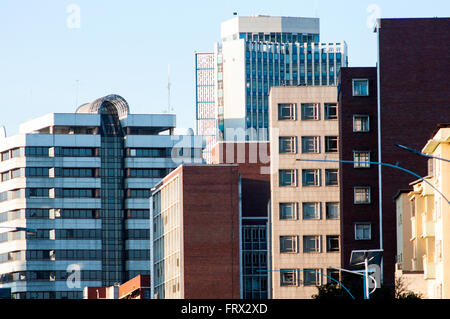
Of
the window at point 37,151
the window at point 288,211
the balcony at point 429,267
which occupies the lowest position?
the balcony at point 429,267

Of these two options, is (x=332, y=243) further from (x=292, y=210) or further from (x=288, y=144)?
(x=288, y=144)

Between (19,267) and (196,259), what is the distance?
6121 cm

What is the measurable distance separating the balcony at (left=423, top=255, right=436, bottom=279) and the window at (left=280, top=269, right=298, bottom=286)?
4958 centimetres

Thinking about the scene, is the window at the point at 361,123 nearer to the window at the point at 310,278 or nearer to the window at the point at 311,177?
the window at the point at 311,177

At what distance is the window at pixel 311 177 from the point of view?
12619cm

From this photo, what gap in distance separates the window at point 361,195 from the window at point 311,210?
40.3 feet

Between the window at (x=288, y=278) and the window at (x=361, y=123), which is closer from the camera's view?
→ the window at (x=361, y=123)

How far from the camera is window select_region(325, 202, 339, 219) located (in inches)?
4951

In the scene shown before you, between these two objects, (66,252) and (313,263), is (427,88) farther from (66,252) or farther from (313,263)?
(66,252)

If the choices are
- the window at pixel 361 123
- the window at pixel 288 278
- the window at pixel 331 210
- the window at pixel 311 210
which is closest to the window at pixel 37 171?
the window at pixel 311 210

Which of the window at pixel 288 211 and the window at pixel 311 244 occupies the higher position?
the window at pixel 288 211

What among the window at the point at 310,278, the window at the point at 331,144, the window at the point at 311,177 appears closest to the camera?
the window at the point at 310,278
